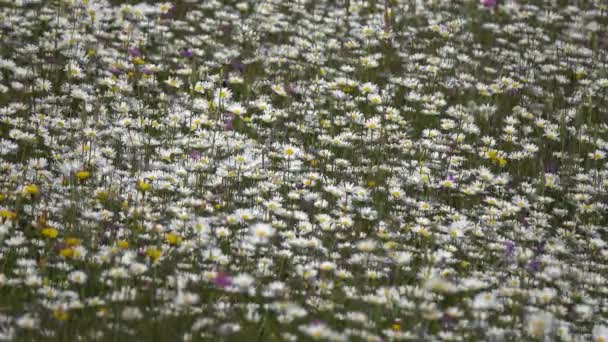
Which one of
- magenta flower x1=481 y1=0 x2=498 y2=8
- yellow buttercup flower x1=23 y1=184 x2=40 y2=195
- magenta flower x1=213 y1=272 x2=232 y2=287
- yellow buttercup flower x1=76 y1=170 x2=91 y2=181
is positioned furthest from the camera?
magenta flower x1=481 y1=0 x2=498 y2=8

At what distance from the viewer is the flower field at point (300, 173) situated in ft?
14.0

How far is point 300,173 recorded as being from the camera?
239 inches

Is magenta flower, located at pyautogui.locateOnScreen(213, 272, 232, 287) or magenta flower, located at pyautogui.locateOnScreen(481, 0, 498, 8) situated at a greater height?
magenta flower, located at pyautogui.locateOnScreen(481, 0, 498, 8)

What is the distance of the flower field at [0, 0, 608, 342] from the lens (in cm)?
427

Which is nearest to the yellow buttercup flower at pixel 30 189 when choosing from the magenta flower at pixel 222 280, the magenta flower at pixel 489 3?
the magenta flower at pixel 222 280

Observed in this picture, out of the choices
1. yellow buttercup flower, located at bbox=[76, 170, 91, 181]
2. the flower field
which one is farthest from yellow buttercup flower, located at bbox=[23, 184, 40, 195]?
yellow buttercup flower, located at bbox=[76, 170, 91, 181]

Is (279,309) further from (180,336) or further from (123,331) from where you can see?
(123,331)

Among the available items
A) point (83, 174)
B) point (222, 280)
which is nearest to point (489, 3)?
point (83, 174)

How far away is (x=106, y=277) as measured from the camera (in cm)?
447

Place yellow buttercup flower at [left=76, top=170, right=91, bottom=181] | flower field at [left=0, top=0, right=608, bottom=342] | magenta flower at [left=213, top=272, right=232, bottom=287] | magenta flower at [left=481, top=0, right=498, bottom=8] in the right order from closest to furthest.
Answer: magenta flower at [left=213, top=272, right=232, bottom=287], flower field at [left=0, top=0, right=608, bottom=342], yellow buttercup flower at [left=76, top=170, right=91, bottom=181], magenta flower at [left=481, top=0, right=498, bottom=8]

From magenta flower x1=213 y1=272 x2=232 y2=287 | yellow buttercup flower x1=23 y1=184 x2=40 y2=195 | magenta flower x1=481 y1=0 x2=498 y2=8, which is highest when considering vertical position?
magenta flower x1=481 y1=0 x2=498 y2=8

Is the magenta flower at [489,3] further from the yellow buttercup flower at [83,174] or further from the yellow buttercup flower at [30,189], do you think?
the yellow buttercup flower at [30,189]

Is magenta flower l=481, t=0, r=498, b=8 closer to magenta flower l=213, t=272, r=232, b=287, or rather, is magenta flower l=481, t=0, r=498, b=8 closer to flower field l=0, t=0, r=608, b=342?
flower field l=0, t=0, r=608, b=342

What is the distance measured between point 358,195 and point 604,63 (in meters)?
3.95
